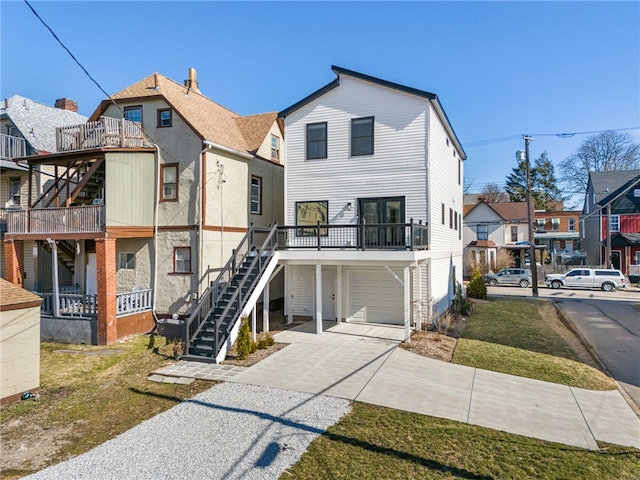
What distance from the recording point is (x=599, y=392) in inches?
354

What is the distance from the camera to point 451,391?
8.67 metres

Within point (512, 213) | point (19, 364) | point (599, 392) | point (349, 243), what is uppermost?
point (512, 213)

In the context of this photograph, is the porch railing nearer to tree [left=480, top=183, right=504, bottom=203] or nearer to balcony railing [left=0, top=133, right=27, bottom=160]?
balcony railing [left=0, top=133, right=27, bottom=160]

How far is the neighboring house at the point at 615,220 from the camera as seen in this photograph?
1398 inches

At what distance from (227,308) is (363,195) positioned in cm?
683

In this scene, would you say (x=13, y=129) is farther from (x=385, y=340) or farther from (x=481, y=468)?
(x=481, y=468)

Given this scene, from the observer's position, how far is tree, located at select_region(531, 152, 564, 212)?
210 ft

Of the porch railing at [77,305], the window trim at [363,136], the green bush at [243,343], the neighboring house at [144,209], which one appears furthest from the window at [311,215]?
the porch railing at [77,305]

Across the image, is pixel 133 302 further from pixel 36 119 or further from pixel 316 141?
pixel 36 119

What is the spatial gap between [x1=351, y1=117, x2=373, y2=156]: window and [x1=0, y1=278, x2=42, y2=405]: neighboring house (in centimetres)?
1127

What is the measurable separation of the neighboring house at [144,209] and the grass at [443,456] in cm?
936

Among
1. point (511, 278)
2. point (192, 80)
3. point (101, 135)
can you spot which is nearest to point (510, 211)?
→ point (511, 278)

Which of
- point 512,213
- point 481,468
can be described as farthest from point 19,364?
point 512,213

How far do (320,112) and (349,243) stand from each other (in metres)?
5.42
